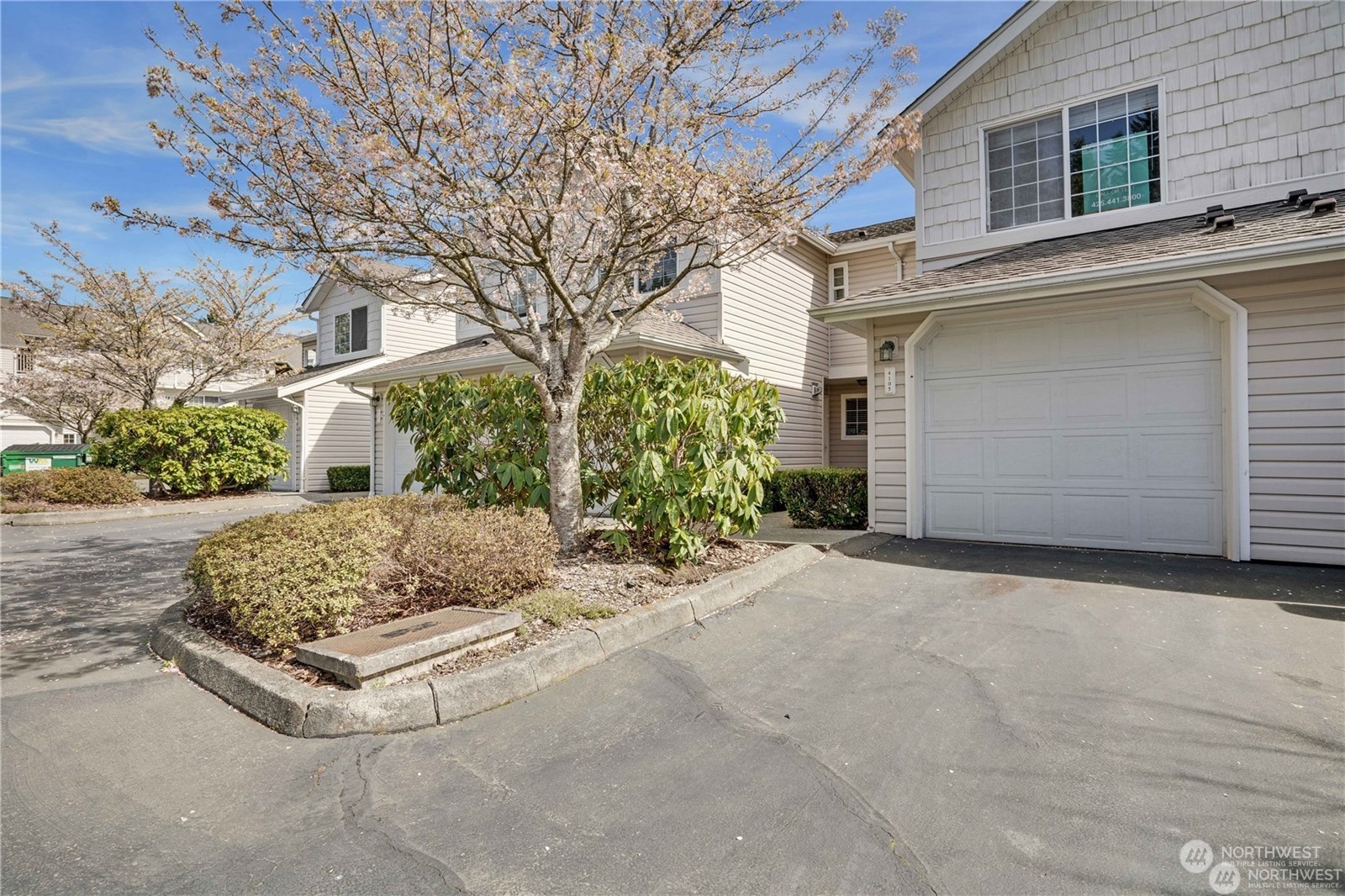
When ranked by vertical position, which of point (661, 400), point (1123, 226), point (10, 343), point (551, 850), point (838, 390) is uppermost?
point (10, 343)

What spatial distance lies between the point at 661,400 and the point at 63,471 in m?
14.1

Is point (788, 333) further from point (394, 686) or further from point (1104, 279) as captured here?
point (394, 686)

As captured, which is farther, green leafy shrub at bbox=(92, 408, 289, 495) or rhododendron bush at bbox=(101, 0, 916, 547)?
green leafy shrub at bbox=(92, 408, 289, 495)

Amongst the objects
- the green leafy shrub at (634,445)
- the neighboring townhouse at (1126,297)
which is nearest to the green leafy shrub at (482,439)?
the green leafy shrub at (634,445)

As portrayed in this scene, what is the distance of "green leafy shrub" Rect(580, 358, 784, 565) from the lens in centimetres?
561

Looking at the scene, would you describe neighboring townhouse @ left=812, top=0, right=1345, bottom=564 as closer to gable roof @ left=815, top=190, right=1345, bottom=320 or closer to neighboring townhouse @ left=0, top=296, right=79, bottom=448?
gable roof @ left=815, top=190, right=1345, bottom=320

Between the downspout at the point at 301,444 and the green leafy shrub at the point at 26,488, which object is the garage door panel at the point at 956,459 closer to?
the green leafy shrub at the point at 26,488

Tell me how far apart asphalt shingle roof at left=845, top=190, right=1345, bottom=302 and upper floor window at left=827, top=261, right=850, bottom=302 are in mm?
6521

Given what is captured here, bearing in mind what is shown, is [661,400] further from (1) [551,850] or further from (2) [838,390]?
(2) [838,390]

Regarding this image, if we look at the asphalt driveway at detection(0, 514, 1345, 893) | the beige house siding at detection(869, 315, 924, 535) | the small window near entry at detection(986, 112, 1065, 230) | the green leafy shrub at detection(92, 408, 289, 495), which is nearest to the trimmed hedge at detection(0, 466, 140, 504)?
the green leafy shrub at detection(92, 408, 289, 495)

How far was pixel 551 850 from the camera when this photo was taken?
7.43ft

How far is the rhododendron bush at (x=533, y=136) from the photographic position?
15.6 ft

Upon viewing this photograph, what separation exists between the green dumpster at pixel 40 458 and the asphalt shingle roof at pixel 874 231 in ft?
68.4

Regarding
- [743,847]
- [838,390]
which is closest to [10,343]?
[838,390]
